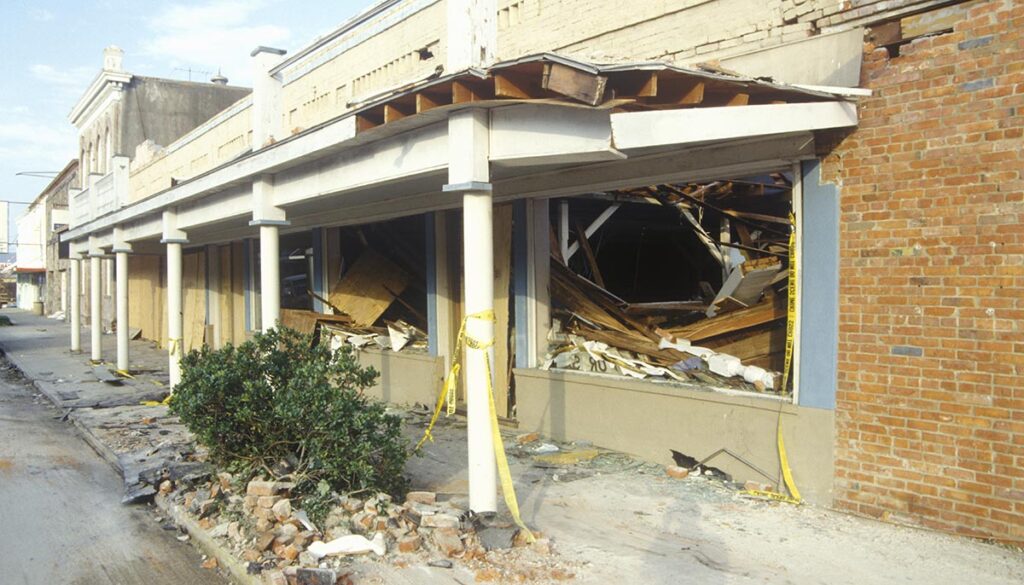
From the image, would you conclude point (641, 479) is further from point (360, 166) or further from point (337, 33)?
point (337, 33)

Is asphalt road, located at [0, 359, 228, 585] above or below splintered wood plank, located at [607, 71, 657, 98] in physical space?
below

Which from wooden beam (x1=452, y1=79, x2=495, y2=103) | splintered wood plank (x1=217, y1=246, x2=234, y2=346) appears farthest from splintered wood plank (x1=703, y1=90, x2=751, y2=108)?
splintered wood plank (x1=217, y1=246, x2=234, y2=346)

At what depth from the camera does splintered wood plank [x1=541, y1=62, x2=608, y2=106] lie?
4.68 m

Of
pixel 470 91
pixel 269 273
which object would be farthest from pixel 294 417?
pixel 269 273

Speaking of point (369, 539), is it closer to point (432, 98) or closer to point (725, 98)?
point (432, 98)

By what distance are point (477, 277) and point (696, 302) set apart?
5184mm

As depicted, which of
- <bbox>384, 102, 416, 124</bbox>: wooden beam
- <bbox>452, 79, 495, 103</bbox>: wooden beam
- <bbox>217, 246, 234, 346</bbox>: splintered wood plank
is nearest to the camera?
<bbox>452, 79, 495, 103</bbox>: wooden beam

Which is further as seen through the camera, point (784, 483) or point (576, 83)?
point (784, 483)

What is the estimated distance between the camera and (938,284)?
543 cm

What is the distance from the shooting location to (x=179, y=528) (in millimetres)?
6277

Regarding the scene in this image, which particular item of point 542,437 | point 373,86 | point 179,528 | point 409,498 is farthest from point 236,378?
point 373,86

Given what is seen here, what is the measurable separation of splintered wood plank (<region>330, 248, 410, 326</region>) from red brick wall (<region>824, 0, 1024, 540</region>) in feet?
26.5

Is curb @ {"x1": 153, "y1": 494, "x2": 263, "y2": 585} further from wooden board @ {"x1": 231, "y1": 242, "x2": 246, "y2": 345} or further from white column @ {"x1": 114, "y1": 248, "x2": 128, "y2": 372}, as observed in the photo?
wooden board @ {"x1": 231, "y1": 242, "x2": 246, "y2": 345}

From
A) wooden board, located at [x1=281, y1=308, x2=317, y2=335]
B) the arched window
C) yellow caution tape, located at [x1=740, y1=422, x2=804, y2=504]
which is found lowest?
yellow caution tape, located at [x1=740, y1=422, x2=804, y2=504]
